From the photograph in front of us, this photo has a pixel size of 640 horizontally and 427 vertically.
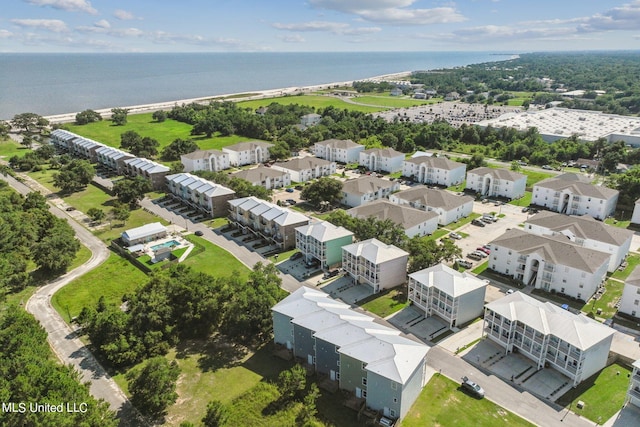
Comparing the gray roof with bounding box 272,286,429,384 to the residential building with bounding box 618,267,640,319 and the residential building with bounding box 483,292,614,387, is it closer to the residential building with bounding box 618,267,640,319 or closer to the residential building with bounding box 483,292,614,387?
the residential building with bounding box 483,292,614,387

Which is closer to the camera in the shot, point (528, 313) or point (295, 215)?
point (528, 313)

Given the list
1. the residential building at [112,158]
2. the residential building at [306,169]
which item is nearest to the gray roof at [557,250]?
the residential building at [306,169]

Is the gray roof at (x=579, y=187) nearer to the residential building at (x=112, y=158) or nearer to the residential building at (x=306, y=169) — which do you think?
the residential building at (x=306, y=169)

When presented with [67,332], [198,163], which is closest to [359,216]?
[67,332]

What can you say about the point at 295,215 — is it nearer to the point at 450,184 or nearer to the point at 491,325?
the point at 491,325

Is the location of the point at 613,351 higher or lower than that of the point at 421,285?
lower

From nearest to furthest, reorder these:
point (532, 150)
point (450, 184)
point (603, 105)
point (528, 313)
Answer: point (528, 313) < point (450, 184) < point (532, 150) < point (603, 105)

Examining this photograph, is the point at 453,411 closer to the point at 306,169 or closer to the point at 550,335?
the point at 550,335

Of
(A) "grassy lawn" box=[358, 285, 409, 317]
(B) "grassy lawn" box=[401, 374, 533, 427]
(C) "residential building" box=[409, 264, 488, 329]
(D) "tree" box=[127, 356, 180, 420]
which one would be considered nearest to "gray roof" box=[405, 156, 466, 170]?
(A) "grassy lawn" box=[358, 285, 409, 317]
